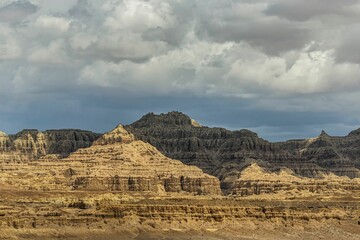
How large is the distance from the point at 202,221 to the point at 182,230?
22.4ft

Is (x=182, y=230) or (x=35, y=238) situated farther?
(x=182, y=230)

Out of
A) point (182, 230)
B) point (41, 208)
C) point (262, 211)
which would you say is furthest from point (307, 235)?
point (41, 208)

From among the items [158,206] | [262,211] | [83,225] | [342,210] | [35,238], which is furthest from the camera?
[342,210]

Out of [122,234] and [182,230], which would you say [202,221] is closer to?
[182,230]

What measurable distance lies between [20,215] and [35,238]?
42.2 feet

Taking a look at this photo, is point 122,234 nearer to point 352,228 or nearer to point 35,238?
point 35,238

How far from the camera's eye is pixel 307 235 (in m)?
158

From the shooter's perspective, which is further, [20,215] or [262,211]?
[262,211]

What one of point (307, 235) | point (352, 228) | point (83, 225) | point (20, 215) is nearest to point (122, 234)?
point (83, 225)

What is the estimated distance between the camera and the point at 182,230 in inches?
5920

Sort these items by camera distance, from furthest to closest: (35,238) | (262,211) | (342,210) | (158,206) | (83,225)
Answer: (342,210)
(262,211)
(158,206)
(83,225)
(35,238)

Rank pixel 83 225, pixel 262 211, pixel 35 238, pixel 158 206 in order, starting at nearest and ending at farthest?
1. pixel 35 238
2. pixel 83 225
3. pixel 158 206
4. pixel 262 211

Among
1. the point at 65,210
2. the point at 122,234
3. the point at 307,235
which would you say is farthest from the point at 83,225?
the point at 307,235

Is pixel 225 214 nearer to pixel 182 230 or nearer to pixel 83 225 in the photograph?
pixel 182 230
